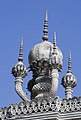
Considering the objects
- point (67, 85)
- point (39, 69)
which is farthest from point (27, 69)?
point (67, 85)

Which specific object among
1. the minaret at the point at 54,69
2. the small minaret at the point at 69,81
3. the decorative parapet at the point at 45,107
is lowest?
the decorative parapet at the point at 45,107

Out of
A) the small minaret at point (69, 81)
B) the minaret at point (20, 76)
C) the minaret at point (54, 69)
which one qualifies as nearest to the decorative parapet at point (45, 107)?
the minaret at point (54, 69)

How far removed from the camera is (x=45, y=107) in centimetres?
1358

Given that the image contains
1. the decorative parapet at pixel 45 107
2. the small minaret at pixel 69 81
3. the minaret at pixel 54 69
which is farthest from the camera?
the small minaret at pixel 69 81

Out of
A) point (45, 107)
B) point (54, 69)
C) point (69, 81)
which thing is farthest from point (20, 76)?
point (45, 107)

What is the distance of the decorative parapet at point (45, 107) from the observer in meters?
13.5

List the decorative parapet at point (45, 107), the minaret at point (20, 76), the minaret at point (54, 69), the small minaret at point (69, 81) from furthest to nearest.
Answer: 1. the small minaret at point (69, 81)
2. the minaret at point (20, 76)
3. the minaret at point (54, 69)
4. the decorative parapet at point (45, 107)

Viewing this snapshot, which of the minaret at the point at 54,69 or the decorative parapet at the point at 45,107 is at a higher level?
the minaret at the point at 54,69

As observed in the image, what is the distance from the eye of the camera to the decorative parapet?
13.5 meters

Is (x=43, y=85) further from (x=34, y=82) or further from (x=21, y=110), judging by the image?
(x=21, y=110)

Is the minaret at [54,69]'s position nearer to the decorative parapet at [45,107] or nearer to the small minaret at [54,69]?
the small minaret at [54,69]

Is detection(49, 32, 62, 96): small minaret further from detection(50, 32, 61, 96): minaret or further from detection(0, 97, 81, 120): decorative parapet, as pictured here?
detection(0, 97, 81, 120): decorative parapet

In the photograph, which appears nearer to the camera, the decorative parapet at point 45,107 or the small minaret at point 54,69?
the decorative parapet at point 45,107

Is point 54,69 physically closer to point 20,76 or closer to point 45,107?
point 20,76
